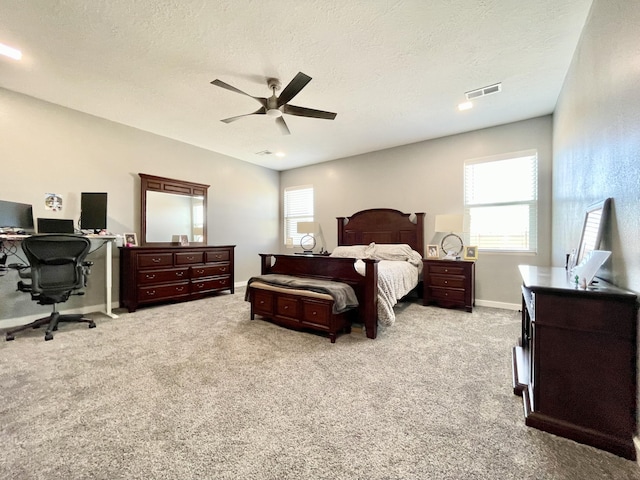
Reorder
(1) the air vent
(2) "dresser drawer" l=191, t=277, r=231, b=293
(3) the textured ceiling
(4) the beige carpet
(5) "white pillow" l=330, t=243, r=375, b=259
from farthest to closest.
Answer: (5) "white pillow" l=330, t=243, r=375, b=259 < (2) "dresser drawer" l=191, t=277, r=231, b=293 < (1) the air vent < (3) the textured ceiling < (4) the beige carpet

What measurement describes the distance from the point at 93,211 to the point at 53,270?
1025mm

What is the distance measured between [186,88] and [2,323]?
355 centimetres

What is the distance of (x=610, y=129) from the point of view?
169cm

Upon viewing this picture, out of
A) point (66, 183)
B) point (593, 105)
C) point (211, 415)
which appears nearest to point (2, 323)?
point (66, 183)

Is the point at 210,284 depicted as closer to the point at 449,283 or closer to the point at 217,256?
the point at 217,256

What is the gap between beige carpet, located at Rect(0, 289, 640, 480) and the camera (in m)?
1.25

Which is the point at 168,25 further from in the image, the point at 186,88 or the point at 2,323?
the point at 2,323

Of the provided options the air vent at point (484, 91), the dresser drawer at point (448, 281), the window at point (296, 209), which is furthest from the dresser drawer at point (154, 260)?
the air vent at point (484, 91)

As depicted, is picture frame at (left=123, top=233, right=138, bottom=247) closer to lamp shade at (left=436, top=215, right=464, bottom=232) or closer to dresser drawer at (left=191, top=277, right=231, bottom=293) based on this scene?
dresser drawer at (left=191, top=277, right=231, bottom=293)

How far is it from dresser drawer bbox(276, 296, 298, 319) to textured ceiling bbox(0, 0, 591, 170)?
8.12 feet

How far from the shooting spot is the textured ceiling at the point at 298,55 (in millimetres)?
2115

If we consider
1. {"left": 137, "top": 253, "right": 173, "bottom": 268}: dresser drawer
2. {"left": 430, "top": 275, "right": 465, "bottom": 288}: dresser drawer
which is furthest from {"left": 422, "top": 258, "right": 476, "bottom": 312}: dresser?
{"left": 137, "top": 253, "right": 173, "bottom": 268}: dresser drawer

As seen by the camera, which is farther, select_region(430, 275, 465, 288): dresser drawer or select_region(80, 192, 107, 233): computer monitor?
select_region(430, 275, 465, 288): dresser drawer

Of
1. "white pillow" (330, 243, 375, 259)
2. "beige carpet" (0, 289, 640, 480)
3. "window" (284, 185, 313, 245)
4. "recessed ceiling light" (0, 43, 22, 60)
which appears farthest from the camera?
"window" (284, 185, 313, 245)
